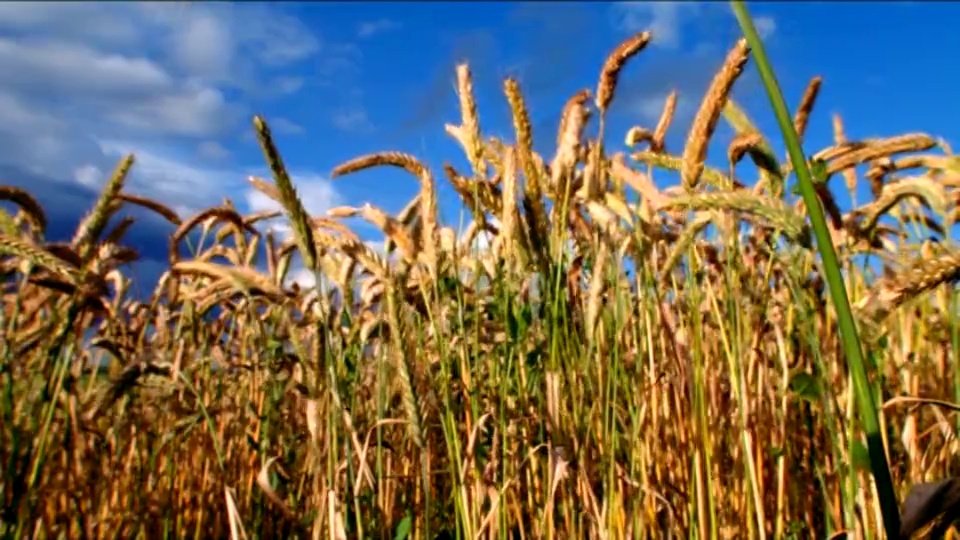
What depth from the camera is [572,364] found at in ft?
5.57

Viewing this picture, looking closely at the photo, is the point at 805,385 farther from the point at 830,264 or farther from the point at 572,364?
the point at 830,264

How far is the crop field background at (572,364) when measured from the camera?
151 cm

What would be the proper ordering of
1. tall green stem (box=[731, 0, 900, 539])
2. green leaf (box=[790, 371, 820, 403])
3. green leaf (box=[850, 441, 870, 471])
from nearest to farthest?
1. tall green stem (box=[731, 0, 900, 539])
2. green leaf (box=[850, 441, 870, 471])
3. green leaf (box=[790, 371, 820, 403])

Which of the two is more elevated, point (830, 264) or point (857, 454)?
point (830, 264)

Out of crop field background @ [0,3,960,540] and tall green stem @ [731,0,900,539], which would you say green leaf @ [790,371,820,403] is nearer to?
crop field background @ [0,3,960,540]

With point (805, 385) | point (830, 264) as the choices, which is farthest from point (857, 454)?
point (830, 264)

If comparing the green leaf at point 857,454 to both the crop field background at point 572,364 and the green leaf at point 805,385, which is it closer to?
the crop field background at point 572,364

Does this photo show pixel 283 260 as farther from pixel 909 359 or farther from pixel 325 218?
pixel 909 359

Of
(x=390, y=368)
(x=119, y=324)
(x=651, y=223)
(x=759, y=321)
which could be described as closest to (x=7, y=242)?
(x=390, y=368)

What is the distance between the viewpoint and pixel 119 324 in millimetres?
3334

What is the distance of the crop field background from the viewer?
1.51 m

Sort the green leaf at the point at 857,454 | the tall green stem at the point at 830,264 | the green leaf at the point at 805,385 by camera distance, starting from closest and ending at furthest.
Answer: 1. the tall green stem at the point at 830,264
2. the green leaf at the point at 857,454
3. the green leaf at the point at 805,385

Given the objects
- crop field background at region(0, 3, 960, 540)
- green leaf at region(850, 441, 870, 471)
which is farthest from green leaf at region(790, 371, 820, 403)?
green leaf at region(850, 441, 870, 471)

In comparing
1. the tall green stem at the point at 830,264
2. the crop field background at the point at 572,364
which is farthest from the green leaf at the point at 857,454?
the tall green stem at the point at 830,264
